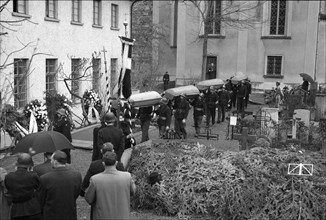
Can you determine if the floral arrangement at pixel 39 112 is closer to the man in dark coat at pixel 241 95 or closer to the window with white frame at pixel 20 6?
the window with white frame at pixel 20 6

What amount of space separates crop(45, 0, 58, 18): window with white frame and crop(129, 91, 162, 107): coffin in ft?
20.0

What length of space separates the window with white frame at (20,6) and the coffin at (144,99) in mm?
5471

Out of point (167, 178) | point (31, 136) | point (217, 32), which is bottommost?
point (167, 178)

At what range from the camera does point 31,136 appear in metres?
7.83

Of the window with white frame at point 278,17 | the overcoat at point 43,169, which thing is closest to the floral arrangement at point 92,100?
the overcoat at point 43,169

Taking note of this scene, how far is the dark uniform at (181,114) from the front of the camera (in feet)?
51.4

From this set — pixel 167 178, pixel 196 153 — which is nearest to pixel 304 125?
pixel 196 153

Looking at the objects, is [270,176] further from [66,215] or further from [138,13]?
[138,13]

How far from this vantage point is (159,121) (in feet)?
50.6

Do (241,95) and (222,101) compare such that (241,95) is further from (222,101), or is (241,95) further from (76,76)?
(76,76)

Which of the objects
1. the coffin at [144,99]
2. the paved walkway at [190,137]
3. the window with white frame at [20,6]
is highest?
the window with white frame at [20,6]

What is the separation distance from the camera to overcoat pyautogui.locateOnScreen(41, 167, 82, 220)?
587cm

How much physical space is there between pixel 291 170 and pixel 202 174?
1.74 m

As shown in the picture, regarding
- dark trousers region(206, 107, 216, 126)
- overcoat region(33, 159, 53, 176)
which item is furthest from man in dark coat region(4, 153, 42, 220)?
dark trousers region(206, 107, 216, 126)
